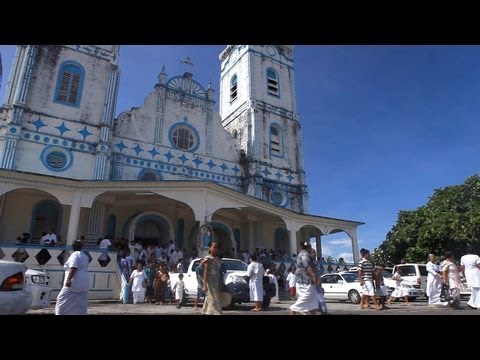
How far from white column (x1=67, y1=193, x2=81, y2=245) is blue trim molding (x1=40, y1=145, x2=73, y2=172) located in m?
3.77

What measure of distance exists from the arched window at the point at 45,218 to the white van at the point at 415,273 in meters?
15.8

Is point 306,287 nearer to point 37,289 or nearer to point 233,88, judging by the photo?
point 37,289

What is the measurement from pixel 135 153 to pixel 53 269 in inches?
342

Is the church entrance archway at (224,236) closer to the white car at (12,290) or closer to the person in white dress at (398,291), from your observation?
the person in white dress at (398,291)

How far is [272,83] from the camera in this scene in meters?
29.1

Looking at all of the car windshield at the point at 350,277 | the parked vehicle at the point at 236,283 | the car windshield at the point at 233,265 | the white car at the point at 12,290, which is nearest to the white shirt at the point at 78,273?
the white car at the point at 12,290

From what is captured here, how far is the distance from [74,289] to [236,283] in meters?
5.33

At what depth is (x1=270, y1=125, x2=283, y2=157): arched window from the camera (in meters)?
26.3

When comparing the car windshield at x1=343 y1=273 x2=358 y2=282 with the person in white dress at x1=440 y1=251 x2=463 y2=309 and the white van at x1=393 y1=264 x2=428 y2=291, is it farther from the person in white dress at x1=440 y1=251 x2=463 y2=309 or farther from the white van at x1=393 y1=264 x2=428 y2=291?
the person in white dress at x1=440 y1=251 x2=463 y2=309

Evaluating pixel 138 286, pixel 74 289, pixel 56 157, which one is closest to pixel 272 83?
pixel 56 157

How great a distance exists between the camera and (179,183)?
15.1m

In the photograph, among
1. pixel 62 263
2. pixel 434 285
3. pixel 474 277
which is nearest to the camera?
pixel 474 277
